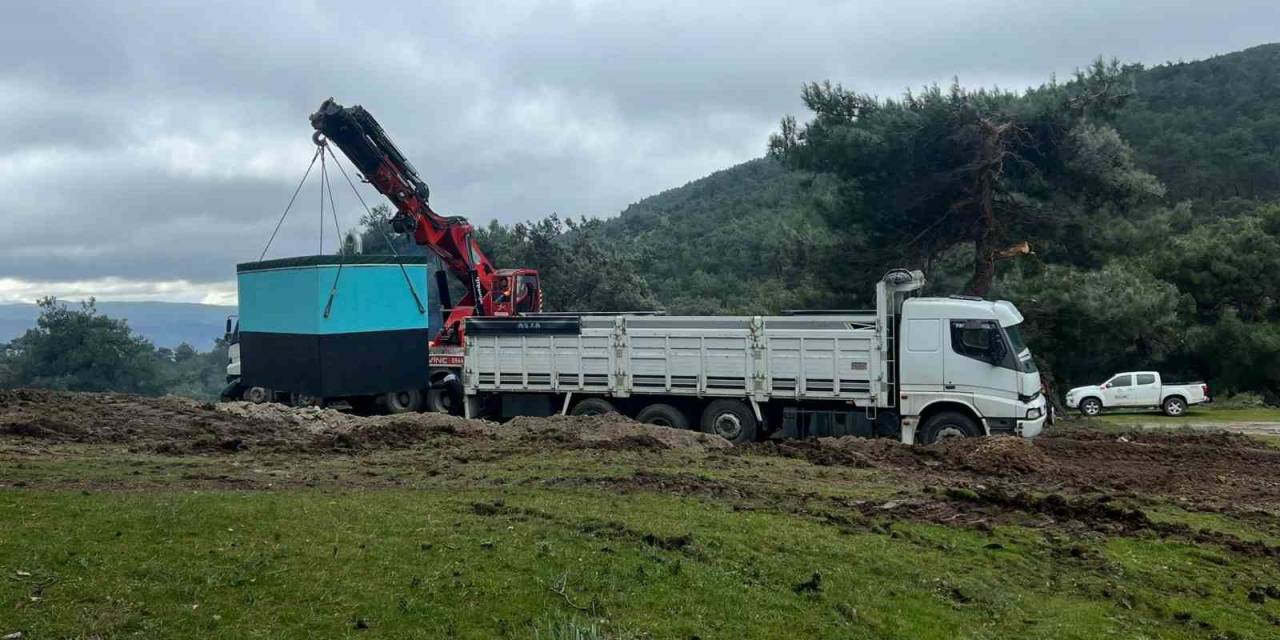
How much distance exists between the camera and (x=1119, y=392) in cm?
2855

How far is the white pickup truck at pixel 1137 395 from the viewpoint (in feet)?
92.8

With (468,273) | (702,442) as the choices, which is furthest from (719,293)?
(702,442)

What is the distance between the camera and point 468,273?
23.6 meters

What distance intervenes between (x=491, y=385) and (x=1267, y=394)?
94.7 ft

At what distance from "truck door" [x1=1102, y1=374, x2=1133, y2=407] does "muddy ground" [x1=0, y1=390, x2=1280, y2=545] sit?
36.5 feet

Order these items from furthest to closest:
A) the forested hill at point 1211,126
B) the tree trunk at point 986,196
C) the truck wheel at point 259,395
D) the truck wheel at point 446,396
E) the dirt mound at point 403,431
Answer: the forested hill at point 1211,126
the tree trunk at point 986,196
the truck wheel at point 446,396
the truck wheel at point 259,395
the dirt mound at point 403,431

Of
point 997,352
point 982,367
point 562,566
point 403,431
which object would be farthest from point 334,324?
point 562,566

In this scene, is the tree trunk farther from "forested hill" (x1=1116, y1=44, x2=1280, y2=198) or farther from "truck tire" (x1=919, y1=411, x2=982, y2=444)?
"forested hill" (x1=1116, y1=44, x2=1280, y2=198)

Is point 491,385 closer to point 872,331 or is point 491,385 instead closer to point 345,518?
point 872,331

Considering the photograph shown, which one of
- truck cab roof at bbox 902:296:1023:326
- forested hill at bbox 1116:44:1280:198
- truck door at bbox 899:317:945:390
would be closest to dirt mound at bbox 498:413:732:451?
truck door at bbox 899:317:945:390

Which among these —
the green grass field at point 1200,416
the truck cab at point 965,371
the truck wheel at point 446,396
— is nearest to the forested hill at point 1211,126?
the green grass field at point 1200,416

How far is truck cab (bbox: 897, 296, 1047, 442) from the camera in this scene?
15289 millimetres

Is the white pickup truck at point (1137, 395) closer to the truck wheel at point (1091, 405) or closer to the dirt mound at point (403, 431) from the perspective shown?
the truck wheel at point (1091, 405)

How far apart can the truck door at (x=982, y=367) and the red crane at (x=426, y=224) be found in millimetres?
10913
